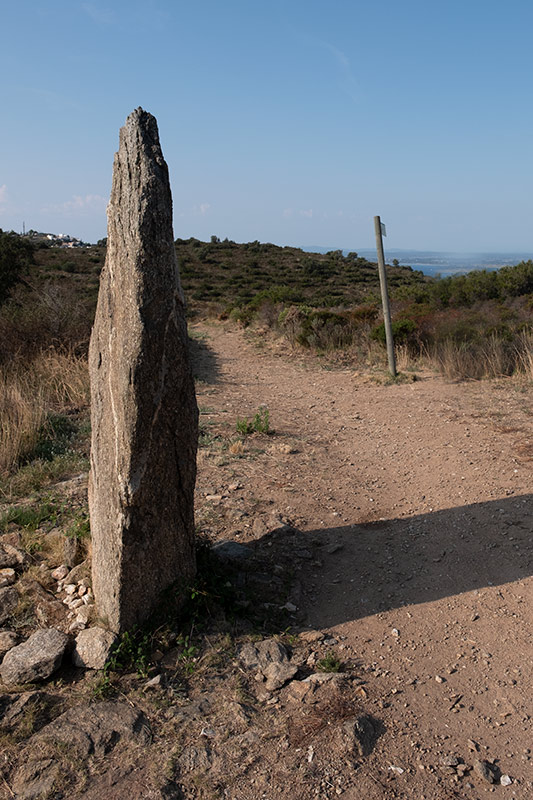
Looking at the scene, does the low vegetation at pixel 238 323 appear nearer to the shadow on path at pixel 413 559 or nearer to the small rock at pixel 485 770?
the shadow on path at pixel 413 559

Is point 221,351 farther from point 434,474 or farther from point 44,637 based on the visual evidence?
point 44,637

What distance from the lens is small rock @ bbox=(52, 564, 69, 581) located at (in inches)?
150

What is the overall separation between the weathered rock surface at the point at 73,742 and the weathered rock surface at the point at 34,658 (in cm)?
31

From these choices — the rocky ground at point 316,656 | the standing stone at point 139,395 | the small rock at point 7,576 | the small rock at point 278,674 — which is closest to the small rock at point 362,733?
the rocky ground at point 316,656

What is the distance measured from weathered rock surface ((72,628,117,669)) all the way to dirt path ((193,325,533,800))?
1.14m

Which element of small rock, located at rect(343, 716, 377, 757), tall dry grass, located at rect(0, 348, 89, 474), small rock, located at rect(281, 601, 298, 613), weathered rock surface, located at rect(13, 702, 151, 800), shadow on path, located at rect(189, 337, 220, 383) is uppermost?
tall dry grass, located at rect(0, 348, 89, 474)

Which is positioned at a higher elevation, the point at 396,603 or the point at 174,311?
the point at 174,311

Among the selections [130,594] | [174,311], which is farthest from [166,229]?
[130,594]

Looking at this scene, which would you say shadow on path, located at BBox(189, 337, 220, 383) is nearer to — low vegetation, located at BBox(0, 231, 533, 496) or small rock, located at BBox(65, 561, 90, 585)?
low vegetation, located at BBox(0, 231, 533, 496)

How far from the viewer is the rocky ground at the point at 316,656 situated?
2.54 m

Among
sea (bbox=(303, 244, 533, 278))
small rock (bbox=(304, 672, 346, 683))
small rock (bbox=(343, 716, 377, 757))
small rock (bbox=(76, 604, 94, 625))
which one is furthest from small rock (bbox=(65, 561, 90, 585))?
sea (bbox=(303, 244, 533, 278))

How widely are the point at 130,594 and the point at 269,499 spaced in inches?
85.6

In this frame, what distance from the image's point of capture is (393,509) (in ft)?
16.8

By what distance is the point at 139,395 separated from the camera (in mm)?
3031
